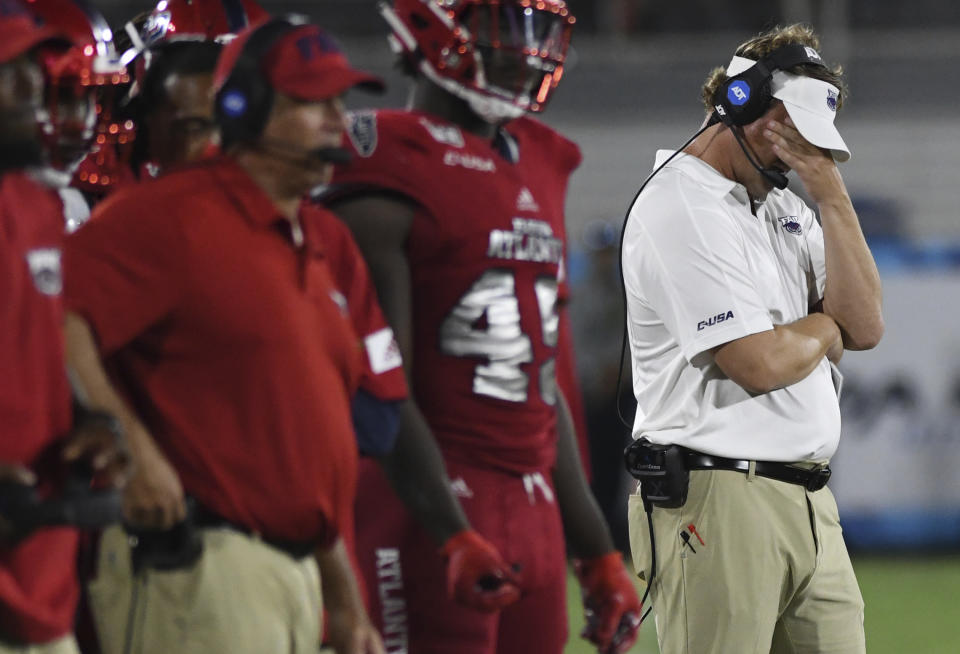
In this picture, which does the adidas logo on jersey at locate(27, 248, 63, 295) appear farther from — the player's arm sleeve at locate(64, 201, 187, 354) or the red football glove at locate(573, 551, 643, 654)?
the red football glove at locate(573, 551, 643, 654)

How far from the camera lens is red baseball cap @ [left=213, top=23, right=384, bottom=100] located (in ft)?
8.17

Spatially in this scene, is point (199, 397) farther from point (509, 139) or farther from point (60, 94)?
point (509, 139)

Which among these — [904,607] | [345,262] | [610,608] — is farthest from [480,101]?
[904,607]

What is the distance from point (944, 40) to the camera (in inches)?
477

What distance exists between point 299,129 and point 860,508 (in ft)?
23.6

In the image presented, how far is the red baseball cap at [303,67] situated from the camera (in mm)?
2490

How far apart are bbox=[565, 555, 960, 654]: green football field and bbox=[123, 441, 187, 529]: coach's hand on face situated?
14.6 ft

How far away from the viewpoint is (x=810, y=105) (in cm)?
350

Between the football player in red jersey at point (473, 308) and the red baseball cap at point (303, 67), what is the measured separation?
425 mm

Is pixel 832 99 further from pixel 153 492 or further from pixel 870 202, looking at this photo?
pixel 870 202

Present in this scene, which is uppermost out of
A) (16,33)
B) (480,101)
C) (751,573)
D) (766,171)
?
(16,33)

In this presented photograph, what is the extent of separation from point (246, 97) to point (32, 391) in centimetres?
63

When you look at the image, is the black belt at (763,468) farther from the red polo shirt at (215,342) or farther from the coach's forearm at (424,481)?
the red polo shirt at (215,342)

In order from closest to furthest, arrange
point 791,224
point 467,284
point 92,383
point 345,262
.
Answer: point 92,383 < point 345,262 < point 467,284 < point 791,224
